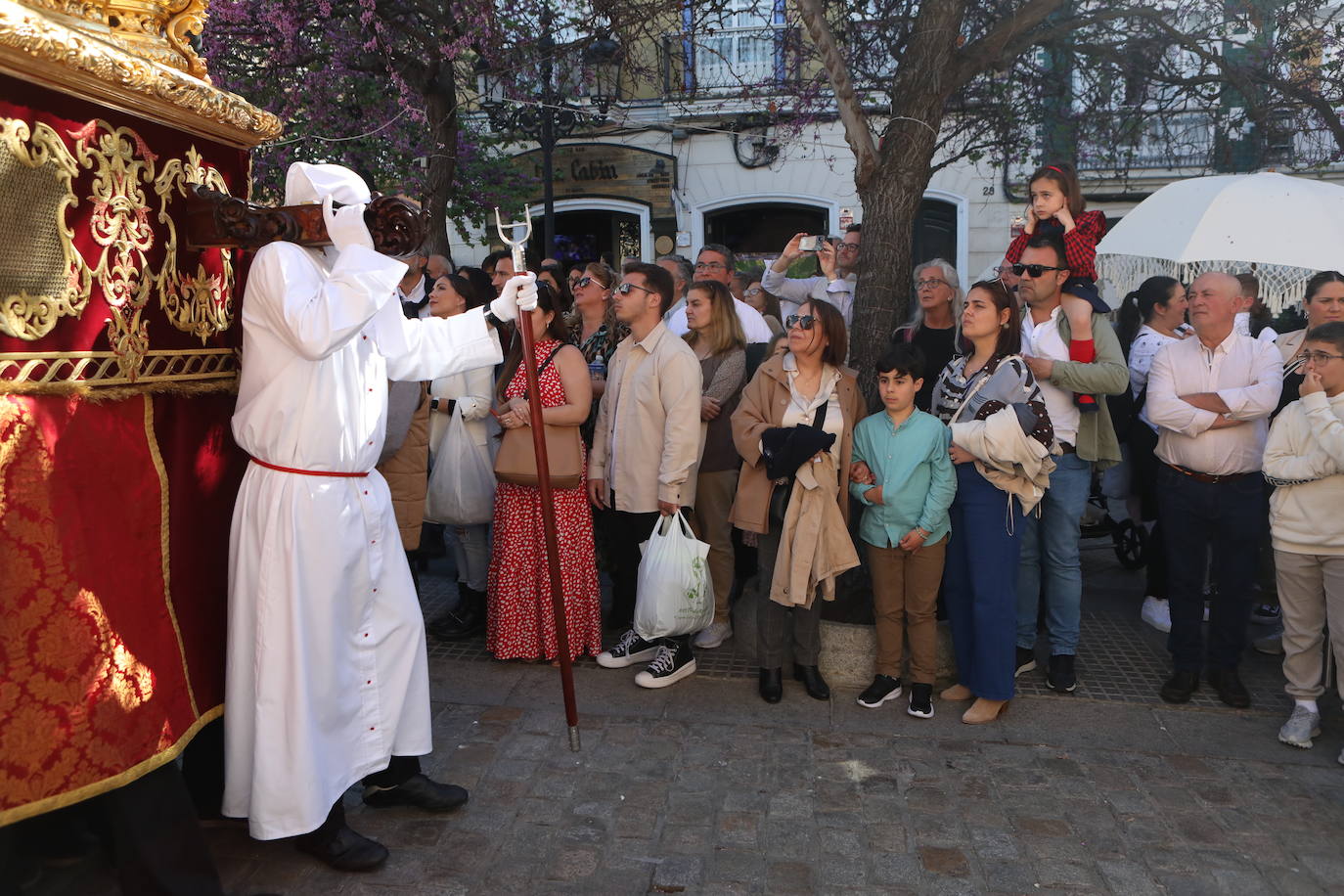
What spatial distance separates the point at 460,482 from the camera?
5.20 m

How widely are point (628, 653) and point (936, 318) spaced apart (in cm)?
247

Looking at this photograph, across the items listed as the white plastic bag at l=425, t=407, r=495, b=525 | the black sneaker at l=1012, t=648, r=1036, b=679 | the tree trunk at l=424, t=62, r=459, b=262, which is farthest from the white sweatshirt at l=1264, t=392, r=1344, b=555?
the tree trunk at l=424, t=62, r=459, b=262

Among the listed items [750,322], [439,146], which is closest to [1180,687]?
[750,322]

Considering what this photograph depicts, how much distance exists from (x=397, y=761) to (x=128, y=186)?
200 centimetres

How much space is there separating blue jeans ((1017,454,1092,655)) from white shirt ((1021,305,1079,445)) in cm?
13

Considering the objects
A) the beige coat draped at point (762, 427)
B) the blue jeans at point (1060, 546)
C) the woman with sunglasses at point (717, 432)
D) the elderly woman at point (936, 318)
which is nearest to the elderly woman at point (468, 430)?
the woman with sunglasses at point (717, 432)

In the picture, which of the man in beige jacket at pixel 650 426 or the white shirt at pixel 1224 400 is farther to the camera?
the man in beige jacket at pixel 650 426

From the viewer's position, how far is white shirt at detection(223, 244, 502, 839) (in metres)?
2.93

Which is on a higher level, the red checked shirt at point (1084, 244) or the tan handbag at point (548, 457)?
the red checked shirt at point (1084, 244)

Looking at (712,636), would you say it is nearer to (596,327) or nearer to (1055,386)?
(596,327)

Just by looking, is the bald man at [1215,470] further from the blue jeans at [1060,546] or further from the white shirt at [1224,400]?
the blue jeans at [1060,546]

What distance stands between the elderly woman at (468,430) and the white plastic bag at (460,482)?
3cm

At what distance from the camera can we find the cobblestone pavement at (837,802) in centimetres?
314

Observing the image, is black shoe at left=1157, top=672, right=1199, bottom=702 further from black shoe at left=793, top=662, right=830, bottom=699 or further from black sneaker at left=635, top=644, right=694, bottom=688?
black sneaker at left=635, top=644, right=694, bottom=688
